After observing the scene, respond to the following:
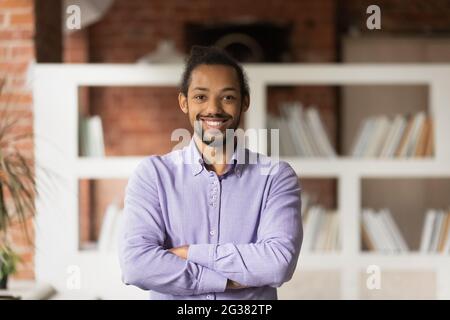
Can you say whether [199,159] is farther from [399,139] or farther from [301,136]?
[399,139]

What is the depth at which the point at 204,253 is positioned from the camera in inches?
55.5

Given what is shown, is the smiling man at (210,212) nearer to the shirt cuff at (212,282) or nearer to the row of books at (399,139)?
the shirt cuff at (212,282)

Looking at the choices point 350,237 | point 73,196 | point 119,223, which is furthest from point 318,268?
point 73,196

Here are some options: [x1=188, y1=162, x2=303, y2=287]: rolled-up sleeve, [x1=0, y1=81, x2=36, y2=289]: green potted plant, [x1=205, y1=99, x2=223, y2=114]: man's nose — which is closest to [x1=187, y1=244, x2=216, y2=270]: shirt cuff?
[x1=188, y1=162, x2=303, y2=287]: rolled-up sleeve

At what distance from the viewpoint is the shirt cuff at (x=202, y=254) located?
1.41m

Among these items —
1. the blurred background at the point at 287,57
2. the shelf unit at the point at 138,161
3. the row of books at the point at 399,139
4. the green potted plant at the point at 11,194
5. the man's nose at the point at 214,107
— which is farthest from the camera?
the blurred background at the point at 287,57

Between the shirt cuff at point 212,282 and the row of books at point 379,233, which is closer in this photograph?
the shirt cuff at point 212,282

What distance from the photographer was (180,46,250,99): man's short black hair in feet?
4.69

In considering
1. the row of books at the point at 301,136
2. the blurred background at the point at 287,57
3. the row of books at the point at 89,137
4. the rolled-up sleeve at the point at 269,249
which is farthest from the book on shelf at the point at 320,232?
the blurred background at the point at 287,57

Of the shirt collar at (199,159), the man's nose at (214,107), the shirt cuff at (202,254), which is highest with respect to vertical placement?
the man's nose at (214,107)

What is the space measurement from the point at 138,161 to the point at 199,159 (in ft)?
4.18

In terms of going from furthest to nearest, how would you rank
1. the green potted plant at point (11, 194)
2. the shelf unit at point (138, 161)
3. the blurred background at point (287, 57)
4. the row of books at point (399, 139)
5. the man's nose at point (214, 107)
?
the blurred background at point (287, 57) < the row of books at point (399, 139) < the shelf unit at point (138, 161) < the green potted plant at point (11, 194) < the man's nose at point (214, 107)

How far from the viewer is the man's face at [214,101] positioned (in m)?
1.41

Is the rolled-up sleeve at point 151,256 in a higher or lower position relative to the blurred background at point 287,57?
lower
